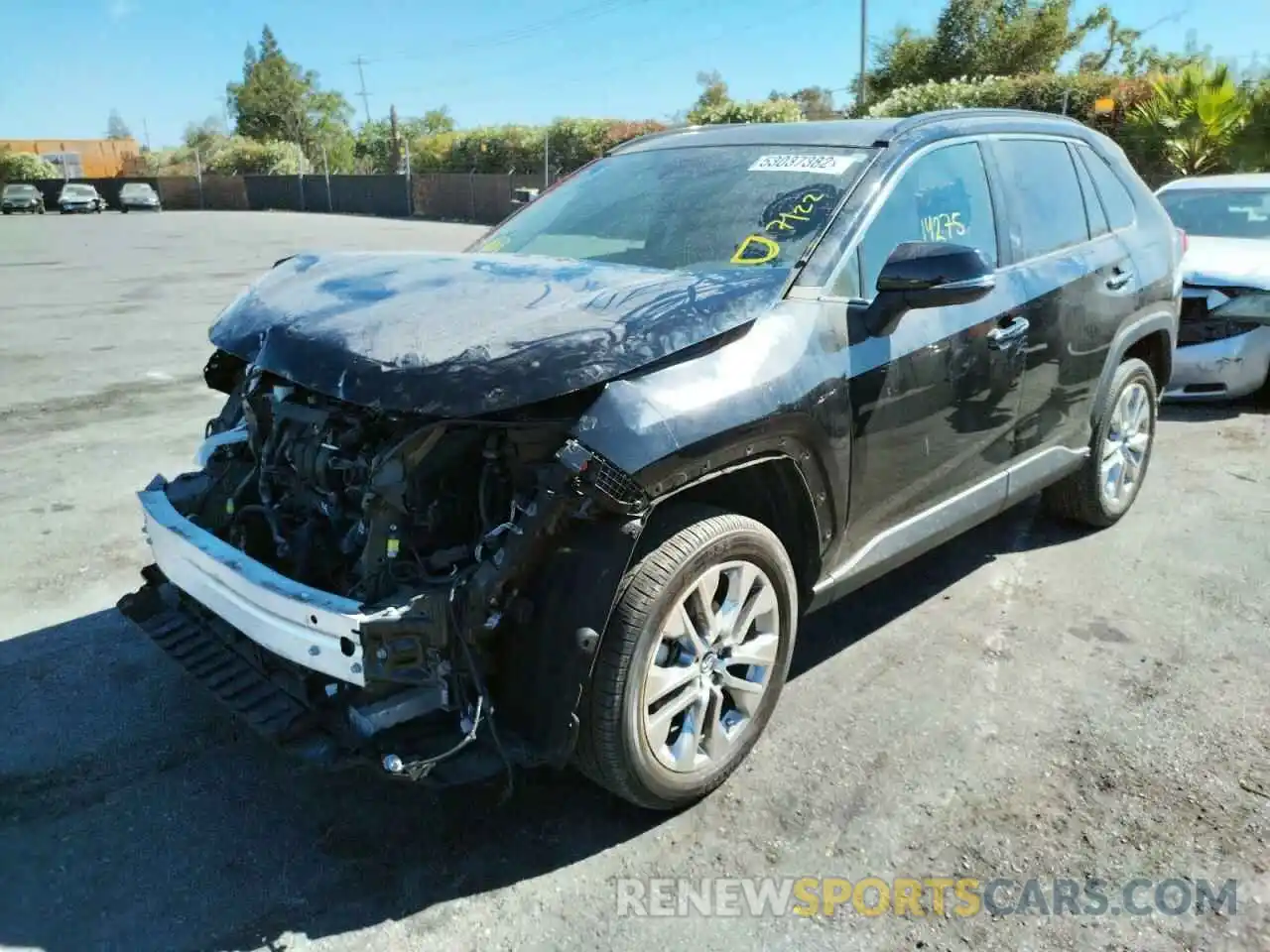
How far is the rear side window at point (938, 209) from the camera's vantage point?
3.39 metres

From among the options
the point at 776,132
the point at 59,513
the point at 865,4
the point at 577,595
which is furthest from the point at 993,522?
the point at 865,4

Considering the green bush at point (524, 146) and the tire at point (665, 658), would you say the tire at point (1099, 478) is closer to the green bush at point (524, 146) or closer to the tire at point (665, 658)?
the tire at point (665, 658)

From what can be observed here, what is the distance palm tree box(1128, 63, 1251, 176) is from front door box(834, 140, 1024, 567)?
15499 mm

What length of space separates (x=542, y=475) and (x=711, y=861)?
1.18m

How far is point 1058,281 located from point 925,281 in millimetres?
1444

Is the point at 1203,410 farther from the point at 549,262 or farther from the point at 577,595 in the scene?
the point at 577,595

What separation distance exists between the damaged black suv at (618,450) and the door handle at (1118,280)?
486mm

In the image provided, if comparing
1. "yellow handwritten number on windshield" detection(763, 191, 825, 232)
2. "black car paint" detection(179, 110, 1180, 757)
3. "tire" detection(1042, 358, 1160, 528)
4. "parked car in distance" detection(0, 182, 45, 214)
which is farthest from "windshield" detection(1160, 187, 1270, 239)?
"parked car in distance" detection(0, 182, 45, 214)

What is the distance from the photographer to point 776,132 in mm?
3965

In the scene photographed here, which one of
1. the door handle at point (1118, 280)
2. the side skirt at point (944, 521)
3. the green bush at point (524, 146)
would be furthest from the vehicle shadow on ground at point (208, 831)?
the green bush at point (524, 146)

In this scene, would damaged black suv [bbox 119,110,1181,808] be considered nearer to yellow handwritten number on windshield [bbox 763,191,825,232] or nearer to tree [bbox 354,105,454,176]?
yellow handwritten number on windshield [bbox 763,191,825,232]

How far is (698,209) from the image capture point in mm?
3709

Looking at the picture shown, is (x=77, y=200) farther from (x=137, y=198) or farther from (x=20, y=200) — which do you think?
(x=137, y=198)

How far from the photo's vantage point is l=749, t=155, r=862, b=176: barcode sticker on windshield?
3543mm
